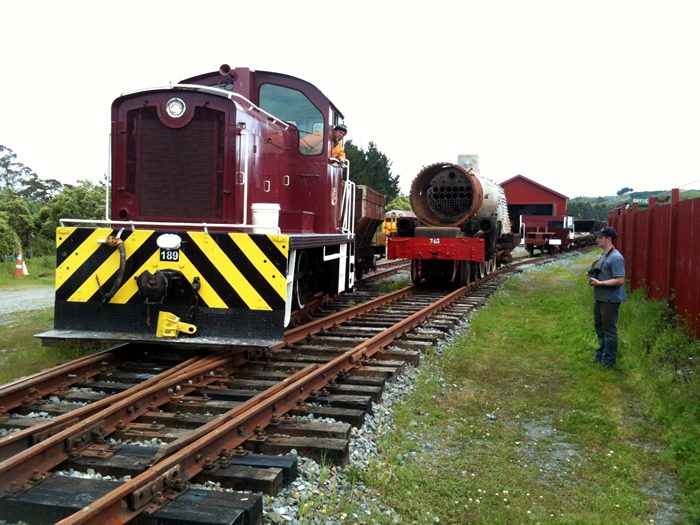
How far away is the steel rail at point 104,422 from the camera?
3.25 m

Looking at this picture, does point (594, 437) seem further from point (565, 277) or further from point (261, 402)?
point (565, 277)

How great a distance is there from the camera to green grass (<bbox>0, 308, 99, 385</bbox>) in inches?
241

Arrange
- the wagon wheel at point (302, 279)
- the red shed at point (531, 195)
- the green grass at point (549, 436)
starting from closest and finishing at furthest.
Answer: the green grass at point (549, 436), the wagon wheel at point (302, 279), the red shed at point (531, 195)

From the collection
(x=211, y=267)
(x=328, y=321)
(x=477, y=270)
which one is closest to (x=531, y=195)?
(x=477, y=270)

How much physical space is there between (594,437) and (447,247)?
811cm

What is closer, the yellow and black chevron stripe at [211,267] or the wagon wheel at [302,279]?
the yellow and black chevron stripe at [211,267]

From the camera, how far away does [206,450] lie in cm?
357

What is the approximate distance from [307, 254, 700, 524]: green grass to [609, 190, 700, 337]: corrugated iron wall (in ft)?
1.54

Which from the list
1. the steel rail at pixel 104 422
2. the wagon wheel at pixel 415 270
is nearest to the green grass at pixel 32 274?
the wagon wheel at pixel 415 270

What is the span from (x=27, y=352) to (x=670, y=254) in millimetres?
8600

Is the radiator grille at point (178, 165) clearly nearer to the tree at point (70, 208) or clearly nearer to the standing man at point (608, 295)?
the standing man at point (608, 295)

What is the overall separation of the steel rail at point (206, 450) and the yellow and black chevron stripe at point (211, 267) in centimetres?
95

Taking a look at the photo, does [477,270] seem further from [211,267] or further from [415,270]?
[211,267]

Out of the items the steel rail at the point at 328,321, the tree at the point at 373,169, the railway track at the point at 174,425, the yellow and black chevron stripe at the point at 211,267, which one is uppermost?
the tree at the point at 373,169
